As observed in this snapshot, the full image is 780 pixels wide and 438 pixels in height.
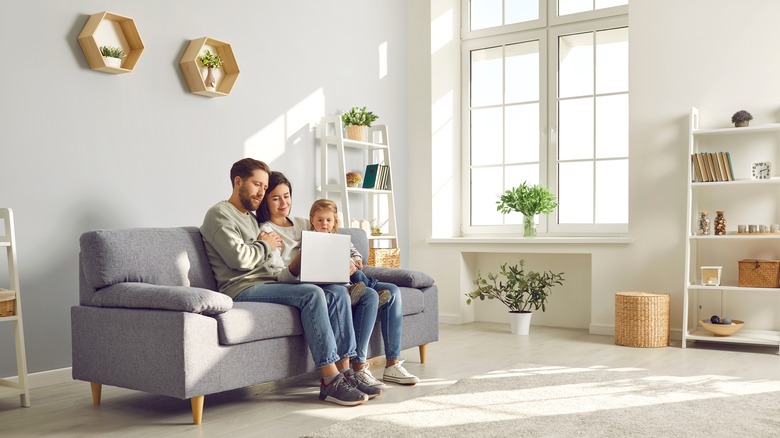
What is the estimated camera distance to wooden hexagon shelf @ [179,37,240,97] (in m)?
4.07

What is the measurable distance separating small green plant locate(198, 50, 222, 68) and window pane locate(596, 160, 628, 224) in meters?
2.98

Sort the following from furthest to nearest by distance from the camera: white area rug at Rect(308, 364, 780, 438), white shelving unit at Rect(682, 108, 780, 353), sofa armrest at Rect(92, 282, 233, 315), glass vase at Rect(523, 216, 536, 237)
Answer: glass vase at Rect(523, 216, 536, 237) → white shelving unit at Rect(682, 108, 780, 353) → sofa armrest at Rect(92, 282, 233, 315) → white area rug at Rect(308, 364, 780, 438)

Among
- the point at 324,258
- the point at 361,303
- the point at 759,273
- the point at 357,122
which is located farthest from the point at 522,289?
the point at 324,258

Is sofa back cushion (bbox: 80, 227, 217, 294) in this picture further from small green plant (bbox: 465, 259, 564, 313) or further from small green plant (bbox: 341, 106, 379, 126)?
small green plant (bbox: 465, 259, 564, 313)

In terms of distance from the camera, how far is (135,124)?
3.87 meters

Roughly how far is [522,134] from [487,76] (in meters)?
0.61

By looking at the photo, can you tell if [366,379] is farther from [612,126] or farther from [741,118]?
[612,126]

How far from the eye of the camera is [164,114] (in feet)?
13.2

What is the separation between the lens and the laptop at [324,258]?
3.16 meters

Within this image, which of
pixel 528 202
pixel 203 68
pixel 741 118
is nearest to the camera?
pixel 203 68

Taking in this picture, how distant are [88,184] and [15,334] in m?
0.86

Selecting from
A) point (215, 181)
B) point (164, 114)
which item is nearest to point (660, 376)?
point (215, 181)

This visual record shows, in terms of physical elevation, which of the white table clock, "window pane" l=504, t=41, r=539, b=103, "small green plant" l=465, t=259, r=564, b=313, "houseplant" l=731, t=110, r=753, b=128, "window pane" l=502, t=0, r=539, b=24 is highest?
"window pane" l=502, t=0, r=539, b=24

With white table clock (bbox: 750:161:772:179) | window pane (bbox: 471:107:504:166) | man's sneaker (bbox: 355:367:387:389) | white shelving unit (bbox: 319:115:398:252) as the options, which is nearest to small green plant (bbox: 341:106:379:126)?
white shelving unit (bbox: 319:115:398:252)
